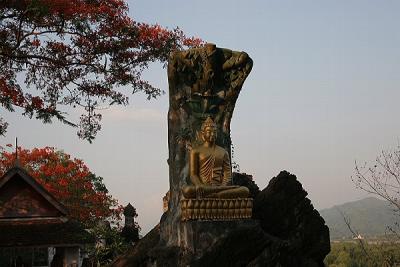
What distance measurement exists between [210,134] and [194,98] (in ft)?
2.70

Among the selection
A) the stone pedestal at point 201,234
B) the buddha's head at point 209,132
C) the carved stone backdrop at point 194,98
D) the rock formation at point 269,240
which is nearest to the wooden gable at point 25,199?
the rock formation at point 269,240

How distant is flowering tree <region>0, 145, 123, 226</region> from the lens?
95.5 ft

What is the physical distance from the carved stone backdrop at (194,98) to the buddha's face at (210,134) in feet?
0.77

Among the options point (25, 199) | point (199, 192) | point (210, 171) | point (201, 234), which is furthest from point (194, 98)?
point (25, 199)

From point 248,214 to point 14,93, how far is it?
6.63 m

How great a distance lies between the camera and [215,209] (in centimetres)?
797

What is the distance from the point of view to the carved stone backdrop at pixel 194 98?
870cm

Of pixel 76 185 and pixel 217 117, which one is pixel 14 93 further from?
pixel 76 185

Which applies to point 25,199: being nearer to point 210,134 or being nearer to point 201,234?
point 210,134

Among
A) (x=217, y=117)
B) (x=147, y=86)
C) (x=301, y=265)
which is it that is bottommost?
(x=301, y=265)

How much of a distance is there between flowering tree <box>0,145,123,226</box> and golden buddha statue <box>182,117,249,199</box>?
20998mm

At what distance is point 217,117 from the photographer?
9.01 m

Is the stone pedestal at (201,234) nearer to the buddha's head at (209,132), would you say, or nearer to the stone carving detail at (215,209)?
the stone carving detail at (215,209)

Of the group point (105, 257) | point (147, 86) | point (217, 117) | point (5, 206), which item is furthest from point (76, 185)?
point (217, 117)
